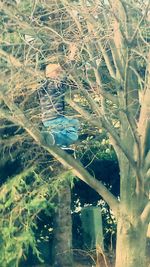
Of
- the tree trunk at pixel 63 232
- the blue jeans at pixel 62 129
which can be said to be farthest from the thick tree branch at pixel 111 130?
the tree trunk at pixel 63 232

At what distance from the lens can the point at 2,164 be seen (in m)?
10.5

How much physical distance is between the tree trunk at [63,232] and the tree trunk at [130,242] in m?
2.13

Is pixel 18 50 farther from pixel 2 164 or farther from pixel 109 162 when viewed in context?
pixel 109 162

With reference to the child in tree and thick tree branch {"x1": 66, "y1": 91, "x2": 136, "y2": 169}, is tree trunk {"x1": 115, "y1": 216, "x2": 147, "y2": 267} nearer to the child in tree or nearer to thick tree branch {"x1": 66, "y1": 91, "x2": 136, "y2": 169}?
thick tree branch {"x1": 66, "y1": 91, "x2": 136, "y2": 169}

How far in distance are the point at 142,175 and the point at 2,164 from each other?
327cm

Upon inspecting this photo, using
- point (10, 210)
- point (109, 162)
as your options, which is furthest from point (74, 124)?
point (109, 162)

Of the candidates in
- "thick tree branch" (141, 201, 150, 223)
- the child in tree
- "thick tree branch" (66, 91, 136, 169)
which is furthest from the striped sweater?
"thick tree branch" (141, 201, 150, 223)

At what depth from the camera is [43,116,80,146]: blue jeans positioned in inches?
296

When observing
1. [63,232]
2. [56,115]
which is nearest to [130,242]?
[56,115]

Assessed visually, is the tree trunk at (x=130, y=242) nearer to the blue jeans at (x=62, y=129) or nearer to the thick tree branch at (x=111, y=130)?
the thick tree branch at (x=111, y=130)

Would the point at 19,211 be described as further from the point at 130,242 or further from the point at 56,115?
the point at 56,115

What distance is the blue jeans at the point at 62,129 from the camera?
24.7ft

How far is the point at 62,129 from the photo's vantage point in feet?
24.9

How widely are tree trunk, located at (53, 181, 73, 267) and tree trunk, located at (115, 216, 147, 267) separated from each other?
2128mm
